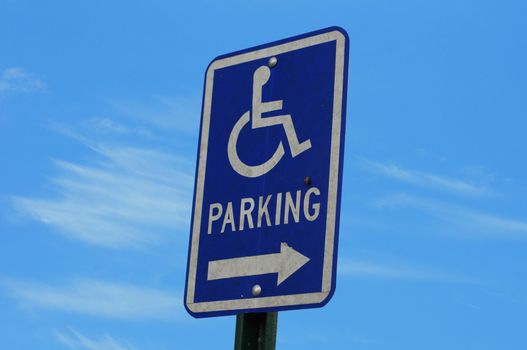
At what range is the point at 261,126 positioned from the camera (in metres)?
3.93

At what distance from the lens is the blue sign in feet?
11.9

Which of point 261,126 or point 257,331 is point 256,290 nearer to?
point 257,331

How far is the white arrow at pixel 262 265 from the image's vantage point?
363 cm

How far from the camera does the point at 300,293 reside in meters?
3.57

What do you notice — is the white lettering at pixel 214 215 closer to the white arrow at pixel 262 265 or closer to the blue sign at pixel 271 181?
the blue sign at pixel 271 181

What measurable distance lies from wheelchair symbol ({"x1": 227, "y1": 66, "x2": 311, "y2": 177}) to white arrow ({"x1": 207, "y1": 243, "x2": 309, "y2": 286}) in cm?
34

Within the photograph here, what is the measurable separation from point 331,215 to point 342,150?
263 mm

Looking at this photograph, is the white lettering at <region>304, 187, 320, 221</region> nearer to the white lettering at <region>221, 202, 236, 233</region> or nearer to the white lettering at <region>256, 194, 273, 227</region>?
the white lettering at <region>256, 194, 273, 227</region>

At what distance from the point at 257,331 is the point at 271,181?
0.58 m

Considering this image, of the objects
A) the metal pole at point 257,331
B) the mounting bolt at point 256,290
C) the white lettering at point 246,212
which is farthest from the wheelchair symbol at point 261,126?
the metal pole at point 257,331

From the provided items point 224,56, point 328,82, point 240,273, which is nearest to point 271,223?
point 240,273

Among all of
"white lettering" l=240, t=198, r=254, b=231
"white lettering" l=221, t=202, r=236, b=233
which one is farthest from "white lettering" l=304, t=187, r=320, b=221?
"white lettering" l=221, t=202, r=236, b=233

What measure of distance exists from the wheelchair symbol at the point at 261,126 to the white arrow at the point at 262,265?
344 millimetres

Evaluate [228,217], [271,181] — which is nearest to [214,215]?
[228,217]
